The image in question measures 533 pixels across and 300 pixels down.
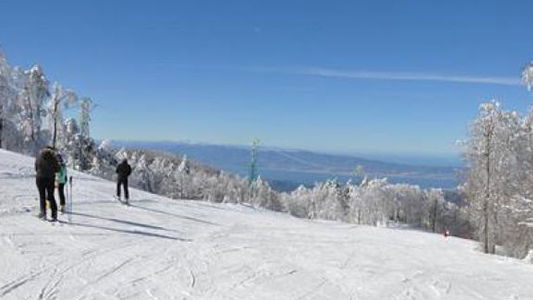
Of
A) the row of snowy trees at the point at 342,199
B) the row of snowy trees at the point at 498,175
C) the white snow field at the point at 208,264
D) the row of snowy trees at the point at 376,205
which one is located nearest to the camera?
the white snow field at the point at 208,264

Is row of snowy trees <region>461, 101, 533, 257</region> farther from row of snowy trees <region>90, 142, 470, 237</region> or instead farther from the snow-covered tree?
row of snowy trees <region>90, 142, 470, 237</region>

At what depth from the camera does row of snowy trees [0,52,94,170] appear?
2618 inches

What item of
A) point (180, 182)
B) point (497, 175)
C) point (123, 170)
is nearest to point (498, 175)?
point (497, 175)

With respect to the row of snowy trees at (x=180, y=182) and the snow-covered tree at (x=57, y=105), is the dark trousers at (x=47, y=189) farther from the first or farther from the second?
the snow-covered tree at (x=57, y=105)

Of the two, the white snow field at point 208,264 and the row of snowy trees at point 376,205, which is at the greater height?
the white snow field at point 208,264

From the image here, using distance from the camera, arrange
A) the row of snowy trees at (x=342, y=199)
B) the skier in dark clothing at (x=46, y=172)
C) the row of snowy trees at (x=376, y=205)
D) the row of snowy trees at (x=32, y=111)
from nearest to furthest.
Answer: the skier in dark clothing at (x=46, y=172) → the row of snowy trees at (x=32, y=111) → the row of snowy trees at (x=342, y=199) → the row of snowy trees at (x=376, y=205)

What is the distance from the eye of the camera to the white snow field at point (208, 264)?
12.1 meters

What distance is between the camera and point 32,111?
71.4 meters

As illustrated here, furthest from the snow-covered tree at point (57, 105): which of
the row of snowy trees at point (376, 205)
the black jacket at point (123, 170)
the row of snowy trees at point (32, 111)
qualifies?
the row of snowy trees at point (376, 205)

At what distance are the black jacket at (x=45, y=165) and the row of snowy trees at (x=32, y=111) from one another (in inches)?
1951

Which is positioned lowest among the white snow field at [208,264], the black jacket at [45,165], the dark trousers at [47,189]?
the white snow field at [208,264]

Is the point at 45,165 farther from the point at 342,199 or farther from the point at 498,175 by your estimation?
the point at 342,199

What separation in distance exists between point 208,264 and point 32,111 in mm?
61522

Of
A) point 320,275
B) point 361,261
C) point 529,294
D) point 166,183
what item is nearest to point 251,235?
point 361,261
